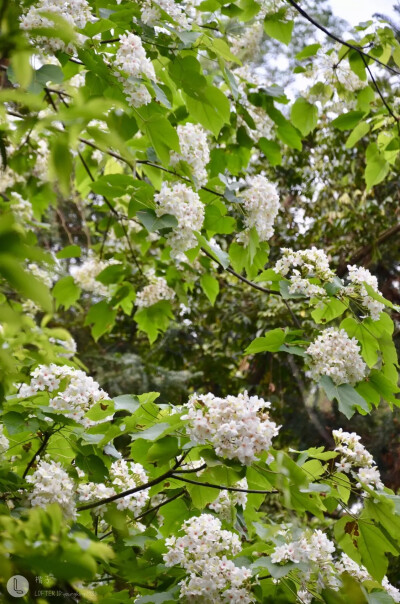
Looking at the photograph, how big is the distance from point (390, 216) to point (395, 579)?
83.0 inches

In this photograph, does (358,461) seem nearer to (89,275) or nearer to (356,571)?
(356,571)

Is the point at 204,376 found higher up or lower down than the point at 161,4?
lower down

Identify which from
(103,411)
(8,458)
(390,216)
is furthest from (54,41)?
(390,216)

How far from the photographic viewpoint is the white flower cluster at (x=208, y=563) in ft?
3.39

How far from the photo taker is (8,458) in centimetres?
124

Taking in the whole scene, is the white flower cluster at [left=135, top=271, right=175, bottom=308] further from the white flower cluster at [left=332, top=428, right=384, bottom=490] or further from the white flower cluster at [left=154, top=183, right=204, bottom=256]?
the white flower cluster at [left=332, top=428, right=384, bottom=490]

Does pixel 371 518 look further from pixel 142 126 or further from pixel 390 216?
pixel 390 216

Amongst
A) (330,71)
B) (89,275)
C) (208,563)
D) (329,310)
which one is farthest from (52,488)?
(89,275)

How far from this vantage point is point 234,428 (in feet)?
3.03

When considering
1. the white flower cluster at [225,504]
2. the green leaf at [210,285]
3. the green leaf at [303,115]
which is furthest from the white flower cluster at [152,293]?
the white flower cluster at [225,504]

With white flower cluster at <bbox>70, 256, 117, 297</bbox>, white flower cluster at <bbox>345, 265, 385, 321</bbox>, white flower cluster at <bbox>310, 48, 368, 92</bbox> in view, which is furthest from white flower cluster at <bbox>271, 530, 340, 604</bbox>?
white flower cluster at <bbox>70, 256, 117, 297</bbox>

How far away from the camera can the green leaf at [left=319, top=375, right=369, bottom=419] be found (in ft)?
4.11

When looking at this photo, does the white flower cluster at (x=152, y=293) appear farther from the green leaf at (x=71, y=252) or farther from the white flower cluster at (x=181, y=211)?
the white flower cluster at (x=181, y=211)

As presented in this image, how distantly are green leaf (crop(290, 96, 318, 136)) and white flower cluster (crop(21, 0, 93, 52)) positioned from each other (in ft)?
2.90
